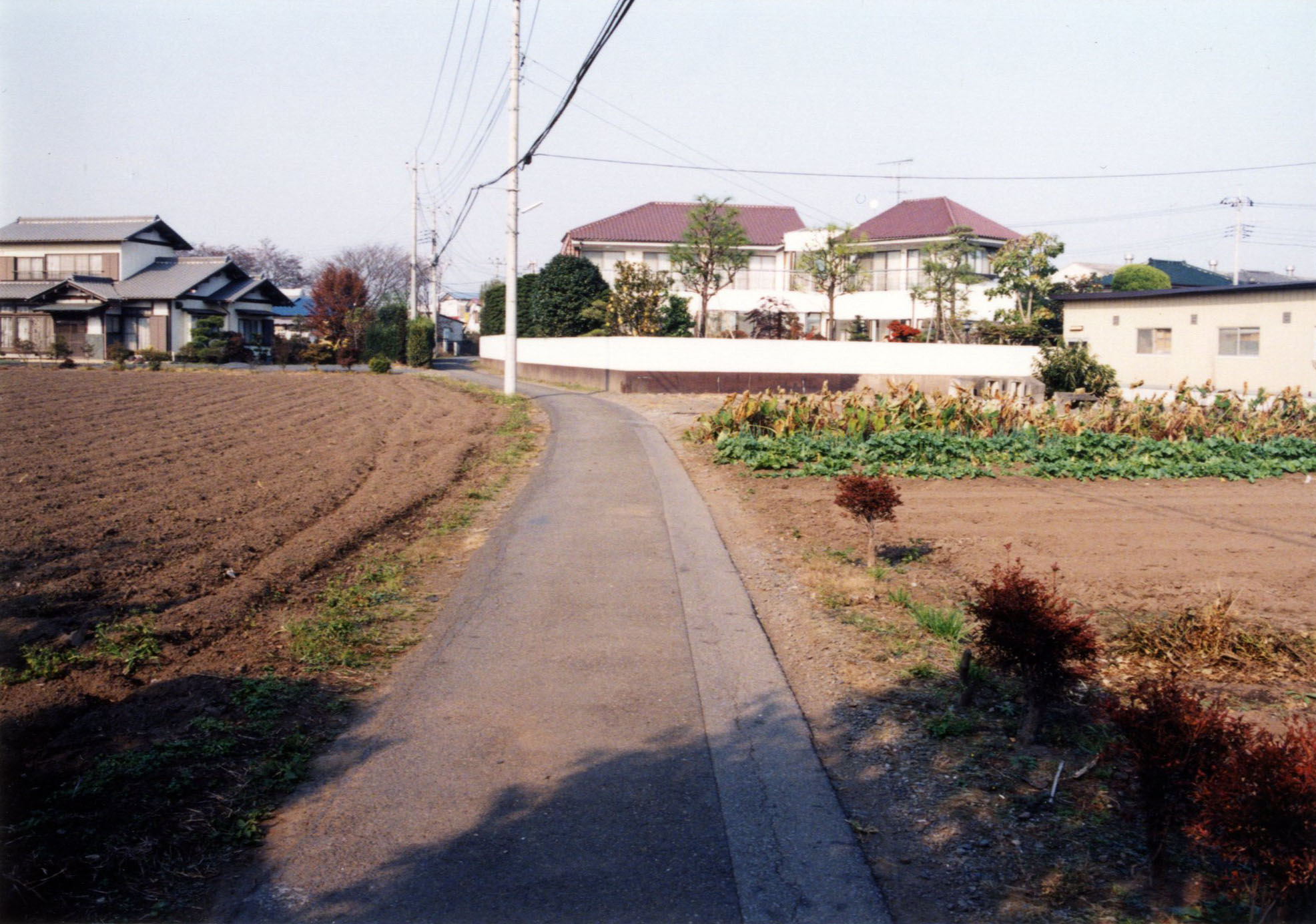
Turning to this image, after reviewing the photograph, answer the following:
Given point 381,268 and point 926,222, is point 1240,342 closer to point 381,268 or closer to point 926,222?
point 926,222

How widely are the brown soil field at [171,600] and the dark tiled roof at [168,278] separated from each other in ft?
102

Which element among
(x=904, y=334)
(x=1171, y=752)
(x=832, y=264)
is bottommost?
(x=1171, y=752)

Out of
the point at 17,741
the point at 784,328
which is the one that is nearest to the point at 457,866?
the point at 17,741

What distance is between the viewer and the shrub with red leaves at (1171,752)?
3395mm

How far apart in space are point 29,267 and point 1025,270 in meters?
44.1

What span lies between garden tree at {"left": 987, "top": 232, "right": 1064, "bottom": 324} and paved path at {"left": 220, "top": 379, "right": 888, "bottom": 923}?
29838 mm

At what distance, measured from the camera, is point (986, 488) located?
12148 millimetres

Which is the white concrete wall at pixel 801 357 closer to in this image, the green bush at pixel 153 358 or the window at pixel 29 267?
the green bush at pixel 153 358

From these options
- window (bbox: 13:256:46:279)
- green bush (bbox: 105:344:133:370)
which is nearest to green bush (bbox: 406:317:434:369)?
green bush (bbox: 105:344:133:370)

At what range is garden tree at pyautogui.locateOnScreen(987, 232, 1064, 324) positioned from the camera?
33688 mm

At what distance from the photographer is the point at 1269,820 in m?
2.97

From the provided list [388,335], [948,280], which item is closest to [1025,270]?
[948,280]

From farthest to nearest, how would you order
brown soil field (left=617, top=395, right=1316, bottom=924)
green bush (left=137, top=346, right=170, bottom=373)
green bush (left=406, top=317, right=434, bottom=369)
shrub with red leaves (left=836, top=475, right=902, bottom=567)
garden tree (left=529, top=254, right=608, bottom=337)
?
green bush (left=406, top=317, right=434, bottom=369), green bush (left=137, top=346, right=170, bottom=373), garden tree (left=529, top=254, right=608, bottom=337), shrub with red leaves (left=836, top=475, right=902, bottom=567), brown soil field (left=617, top=395, right=1316, bottom=924)

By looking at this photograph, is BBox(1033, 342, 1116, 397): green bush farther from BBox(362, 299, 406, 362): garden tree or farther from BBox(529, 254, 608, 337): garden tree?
BBox(362, 299, 406, 362): garden tree
